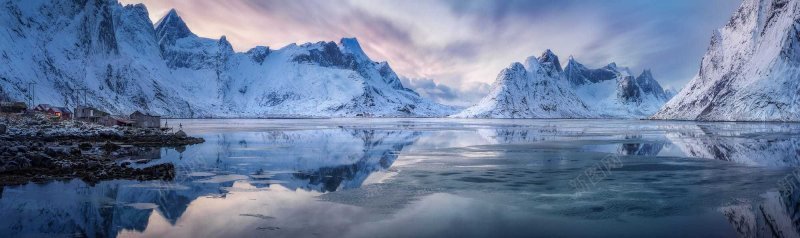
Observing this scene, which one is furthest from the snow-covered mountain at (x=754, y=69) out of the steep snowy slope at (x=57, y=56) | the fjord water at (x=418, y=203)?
the steep snowy slope at (x=57, y=56)

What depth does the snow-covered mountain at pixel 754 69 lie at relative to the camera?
146375 millimetres

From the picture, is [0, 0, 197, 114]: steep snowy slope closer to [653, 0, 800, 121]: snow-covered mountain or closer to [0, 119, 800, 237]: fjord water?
[0, 119, 800, 237]: fjord water

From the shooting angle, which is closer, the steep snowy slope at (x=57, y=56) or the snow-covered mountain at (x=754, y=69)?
the steep snowy slope at (x=57, y=56)

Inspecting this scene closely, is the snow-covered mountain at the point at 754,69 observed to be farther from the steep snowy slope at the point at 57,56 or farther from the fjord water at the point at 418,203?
the steep snowy slope at the point at 57,56

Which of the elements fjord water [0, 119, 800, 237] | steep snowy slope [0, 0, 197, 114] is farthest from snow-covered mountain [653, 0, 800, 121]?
steep snowy slope [0, 0, 197, 114]

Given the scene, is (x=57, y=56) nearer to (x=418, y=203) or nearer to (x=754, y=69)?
(x=418, y=203)

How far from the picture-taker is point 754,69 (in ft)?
534

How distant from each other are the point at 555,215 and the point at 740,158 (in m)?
23.7

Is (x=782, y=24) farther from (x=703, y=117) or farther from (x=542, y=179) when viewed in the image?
(x=542, y=179)

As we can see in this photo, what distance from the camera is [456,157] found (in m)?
33.5

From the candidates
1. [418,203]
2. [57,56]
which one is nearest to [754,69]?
[418,203]

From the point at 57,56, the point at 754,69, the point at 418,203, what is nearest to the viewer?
the point at 418,203

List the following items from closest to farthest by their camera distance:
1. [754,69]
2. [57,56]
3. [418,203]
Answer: [418,203] < [754,69] < [57,56]

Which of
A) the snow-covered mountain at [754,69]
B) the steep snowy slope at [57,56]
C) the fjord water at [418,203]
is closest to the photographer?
the fjord water at [418,203]
